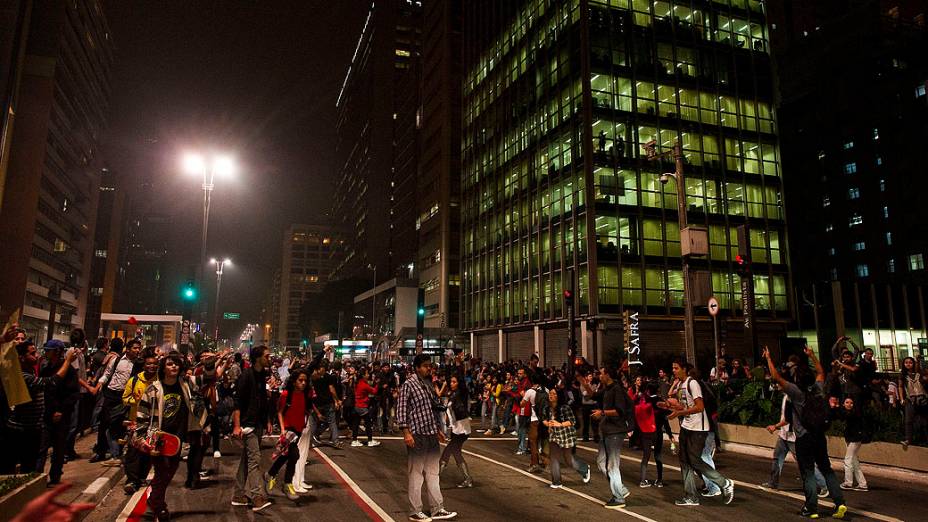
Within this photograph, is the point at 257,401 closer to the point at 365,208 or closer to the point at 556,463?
the point at 556,463

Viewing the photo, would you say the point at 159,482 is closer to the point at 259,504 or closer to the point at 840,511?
the point at 259,504

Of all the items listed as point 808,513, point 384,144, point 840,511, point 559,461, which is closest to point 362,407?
point 559,461

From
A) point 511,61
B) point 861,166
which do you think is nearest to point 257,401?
point 511,61

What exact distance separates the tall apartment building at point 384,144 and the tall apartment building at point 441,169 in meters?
11.4

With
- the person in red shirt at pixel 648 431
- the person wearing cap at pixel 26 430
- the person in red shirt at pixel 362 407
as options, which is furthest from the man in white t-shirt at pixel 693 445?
the person wearing cap at pixel 26 430

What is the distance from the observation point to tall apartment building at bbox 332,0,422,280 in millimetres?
100000

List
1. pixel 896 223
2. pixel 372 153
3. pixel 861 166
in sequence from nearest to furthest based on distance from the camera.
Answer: pixel 896 223
pixel 861 166
pixel 372 153

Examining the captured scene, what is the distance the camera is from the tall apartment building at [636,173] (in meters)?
39.8

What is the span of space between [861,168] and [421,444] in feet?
267

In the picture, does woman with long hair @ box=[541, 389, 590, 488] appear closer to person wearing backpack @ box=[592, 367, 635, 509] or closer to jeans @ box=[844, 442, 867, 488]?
person wearing backpack @ box=[592, 367, 635, 509]

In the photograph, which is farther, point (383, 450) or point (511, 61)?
point (511, 61)

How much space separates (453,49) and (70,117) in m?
58.2

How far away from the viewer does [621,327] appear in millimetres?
38812

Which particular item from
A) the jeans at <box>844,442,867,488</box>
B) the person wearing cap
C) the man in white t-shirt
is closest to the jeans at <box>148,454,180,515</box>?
the person wearing cap
